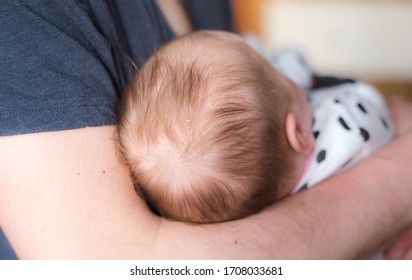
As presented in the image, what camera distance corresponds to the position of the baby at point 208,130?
0.64 metres

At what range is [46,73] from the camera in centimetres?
56

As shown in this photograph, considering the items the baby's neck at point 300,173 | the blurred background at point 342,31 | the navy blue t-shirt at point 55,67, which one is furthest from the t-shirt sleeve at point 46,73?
the blurred background at point 342,31

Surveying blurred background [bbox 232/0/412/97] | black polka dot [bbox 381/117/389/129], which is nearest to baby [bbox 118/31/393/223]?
black polka dot [bbox 381/117/389/129]

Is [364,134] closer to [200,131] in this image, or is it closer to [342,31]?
[200,131]

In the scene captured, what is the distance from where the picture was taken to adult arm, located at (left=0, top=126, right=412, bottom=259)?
57 cm

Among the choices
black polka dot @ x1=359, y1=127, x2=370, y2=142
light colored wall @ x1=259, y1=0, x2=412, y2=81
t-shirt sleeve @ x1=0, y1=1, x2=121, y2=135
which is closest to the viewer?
t-shirt sleeve @ x1=0, y1=1, x2=121, y2=135

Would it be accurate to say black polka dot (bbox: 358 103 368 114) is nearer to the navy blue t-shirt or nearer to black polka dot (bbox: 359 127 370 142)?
black polka dot (bbox: 359 127 370 142)

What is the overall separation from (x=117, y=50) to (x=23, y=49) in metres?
0.18

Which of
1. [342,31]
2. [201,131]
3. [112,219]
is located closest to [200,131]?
[201,131]

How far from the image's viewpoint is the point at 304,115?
0.80 metres

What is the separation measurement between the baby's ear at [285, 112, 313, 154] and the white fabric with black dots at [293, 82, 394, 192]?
4 centimetres

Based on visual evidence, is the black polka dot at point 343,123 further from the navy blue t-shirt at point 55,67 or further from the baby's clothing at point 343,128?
the navy blue t-shirt at point 55,67
